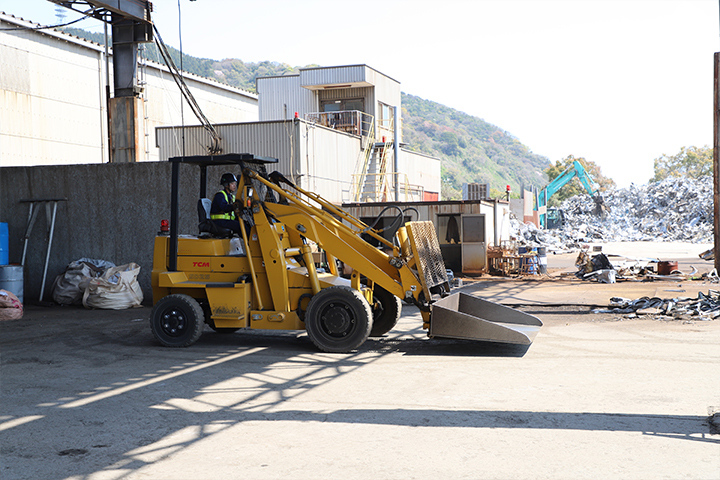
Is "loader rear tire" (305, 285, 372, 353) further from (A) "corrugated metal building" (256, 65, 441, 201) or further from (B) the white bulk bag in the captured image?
(A) "corrugated metal building" (256, 65, 441, 201)

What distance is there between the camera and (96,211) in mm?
14312

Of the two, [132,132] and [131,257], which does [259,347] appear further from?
[132,132]

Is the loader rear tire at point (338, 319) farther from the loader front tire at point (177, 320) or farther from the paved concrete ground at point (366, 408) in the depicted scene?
the loader front tire at point (177, 320)

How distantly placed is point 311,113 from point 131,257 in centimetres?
1809

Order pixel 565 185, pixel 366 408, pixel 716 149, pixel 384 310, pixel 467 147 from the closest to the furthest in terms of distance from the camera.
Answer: pixel 366 408
pixel 384 310
pixel 716 149
pixel 565 185
pixel 467 147

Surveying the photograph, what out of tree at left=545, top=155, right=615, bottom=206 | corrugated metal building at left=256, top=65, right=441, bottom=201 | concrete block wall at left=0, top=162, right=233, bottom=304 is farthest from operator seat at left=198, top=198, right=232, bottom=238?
tree at left=545, top=155, right=615, bottom=206

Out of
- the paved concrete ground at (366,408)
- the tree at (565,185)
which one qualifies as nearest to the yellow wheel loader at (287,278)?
the paved concrete ground at (366,408)

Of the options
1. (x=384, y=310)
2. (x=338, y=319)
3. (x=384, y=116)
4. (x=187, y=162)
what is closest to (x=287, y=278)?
(x=338, y=319)

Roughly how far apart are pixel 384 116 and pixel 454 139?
10811 cm

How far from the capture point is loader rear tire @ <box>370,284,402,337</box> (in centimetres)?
927

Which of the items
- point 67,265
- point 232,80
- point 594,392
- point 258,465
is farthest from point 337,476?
point 232,80

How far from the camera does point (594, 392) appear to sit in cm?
629

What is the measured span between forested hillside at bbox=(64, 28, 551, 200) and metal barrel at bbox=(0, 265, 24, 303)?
312 feet

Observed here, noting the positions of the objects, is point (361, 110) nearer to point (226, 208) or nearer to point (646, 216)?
point (226, 208)
